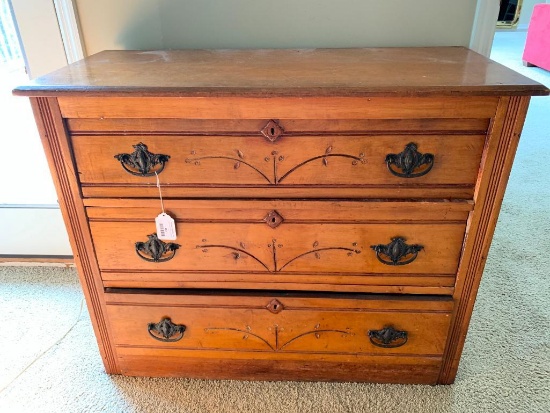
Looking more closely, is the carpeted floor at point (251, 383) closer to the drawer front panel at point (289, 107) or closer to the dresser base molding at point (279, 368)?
the dresser base molding at point (279, 368)

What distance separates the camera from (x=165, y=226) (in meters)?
1.03

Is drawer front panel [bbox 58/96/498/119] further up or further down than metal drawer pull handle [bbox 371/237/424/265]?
further up

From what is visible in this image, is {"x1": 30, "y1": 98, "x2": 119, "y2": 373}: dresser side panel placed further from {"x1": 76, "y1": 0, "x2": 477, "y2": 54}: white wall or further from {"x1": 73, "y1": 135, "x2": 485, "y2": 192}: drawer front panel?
{"x1": 76, "y1": 0, "x2": 477, "y2": 54}: white wall

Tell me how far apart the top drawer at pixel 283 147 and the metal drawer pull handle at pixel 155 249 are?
13 cm

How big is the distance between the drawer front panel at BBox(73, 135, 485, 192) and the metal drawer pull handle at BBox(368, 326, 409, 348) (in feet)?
1.28

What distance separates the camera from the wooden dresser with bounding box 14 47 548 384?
894mm

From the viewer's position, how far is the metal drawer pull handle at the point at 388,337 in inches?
44.3

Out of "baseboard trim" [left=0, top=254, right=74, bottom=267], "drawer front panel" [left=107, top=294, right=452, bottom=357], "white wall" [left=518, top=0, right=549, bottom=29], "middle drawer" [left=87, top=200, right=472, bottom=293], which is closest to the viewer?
"middle drawer" [left=87, top=200, right=472, bottom=293]

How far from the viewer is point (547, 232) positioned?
1.90 meters

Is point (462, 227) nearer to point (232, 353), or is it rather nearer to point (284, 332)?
point (284, 332)

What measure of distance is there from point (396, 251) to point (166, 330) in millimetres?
629

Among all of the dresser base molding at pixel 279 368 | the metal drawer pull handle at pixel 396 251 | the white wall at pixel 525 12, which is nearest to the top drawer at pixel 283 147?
the metal drawer pull handle at pixel 396 251

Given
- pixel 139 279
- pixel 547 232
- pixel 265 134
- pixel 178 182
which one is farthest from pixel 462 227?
pixel 547 232

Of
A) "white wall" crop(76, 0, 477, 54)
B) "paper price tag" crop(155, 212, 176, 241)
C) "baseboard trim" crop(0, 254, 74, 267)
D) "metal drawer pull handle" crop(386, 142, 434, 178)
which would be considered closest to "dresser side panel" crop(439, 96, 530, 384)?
"metal drawer pull handle" crop(386, 142, 434, 178)
